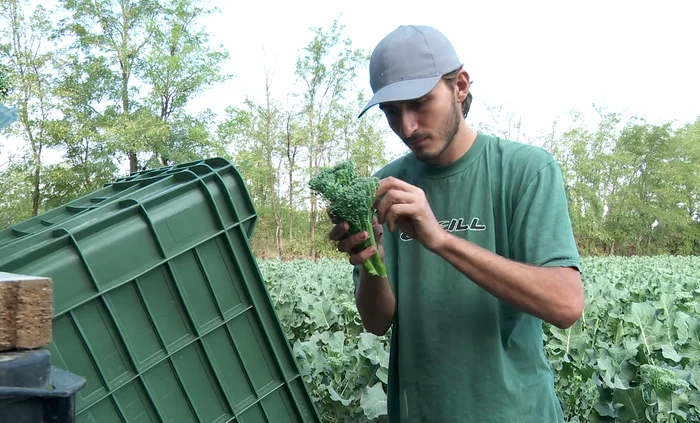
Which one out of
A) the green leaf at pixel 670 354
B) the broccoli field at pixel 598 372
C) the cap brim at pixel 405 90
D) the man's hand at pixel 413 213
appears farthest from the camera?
the green leaf at pixel 670 354

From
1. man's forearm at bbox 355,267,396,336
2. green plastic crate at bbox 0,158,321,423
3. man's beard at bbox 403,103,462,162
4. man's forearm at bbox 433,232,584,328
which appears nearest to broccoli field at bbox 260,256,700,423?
man's forearm at bbox 355,267,396,336

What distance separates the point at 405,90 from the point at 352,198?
15.0 inches

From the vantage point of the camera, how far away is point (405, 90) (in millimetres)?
1780

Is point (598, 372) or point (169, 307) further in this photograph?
point (598, 372)

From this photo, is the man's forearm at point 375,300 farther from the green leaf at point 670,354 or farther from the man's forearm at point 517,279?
the green leaf at point 670,354

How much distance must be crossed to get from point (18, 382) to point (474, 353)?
4.46 feet

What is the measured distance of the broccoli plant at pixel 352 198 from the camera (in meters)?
1.81

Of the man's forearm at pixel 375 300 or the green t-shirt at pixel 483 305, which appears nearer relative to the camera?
the green t-shirt at pixel 483 305

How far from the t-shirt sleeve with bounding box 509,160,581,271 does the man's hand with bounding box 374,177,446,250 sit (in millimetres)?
285

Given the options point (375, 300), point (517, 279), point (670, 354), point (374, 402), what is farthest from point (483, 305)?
point (670, 354)

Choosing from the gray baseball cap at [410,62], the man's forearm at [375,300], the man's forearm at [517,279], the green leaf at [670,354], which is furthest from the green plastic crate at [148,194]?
the green leaf at [670,354]

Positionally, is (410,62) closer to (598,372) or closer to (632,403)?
(632,403)

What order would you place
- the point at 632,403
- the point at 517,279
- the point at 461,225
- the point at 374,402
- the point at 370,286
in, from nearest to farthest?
1. the point at 517,279
2. the point at 461,225
3. the point at 370,286
4. the point at 632,403
5. the point at 374,402

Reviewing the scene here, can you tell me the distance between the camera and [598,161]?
4638cm
